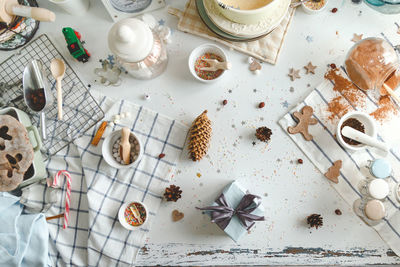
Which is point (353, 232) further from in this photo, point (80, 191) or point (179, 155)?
point (80, 191)

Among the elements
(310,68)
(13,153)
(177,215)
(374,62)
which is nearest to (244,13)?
(310,68)

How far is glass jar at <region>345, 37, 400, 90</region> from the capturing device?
40.4 inches

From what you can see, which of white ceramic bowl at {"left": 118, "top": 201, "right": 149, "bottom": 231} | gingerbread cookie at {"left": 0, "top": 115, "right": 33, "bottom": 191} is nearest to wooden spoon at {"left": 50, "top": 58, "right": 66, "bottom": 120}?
gingerbread cookie at {"left": 0, "top": 115, "right": 33, "bottom": 191}

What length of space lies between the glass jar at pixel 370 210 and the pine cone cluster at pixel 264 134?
33 cm

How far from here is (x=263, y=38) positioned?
1.12 meters

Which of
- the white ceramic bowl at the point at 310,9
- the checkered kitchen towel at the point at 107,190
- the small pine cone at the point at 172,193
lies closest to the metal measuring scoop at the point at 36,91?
the checkered kitchen towel at the point at 107,190

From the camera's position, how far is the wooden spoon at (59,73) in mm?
1069

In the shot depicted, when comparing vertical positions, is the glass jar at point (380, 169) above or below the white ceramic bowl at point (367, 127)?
below

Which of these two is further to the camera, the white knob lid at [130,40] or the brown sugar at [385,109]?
the brown sugar at [385,109]

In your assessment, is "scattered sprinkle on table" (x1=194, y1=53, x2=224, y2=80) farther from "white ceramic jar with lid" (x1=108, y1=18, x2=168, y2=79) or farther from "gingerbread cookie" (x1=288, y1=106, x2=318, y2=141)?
"gingerbread cookie" (x1=288, y1=106, x2=318, y2=141)

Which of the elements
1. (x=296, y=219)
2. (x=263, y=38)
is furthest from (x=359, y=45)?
(x=296, y=219)

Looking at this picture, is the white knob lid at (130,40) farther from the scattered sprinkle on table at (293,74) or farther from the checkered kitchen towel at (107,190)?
the scattered sprinkle on table at (293,74)

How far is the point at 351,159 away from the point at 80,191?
833mm

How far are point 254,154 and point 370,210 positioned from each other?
366mm
